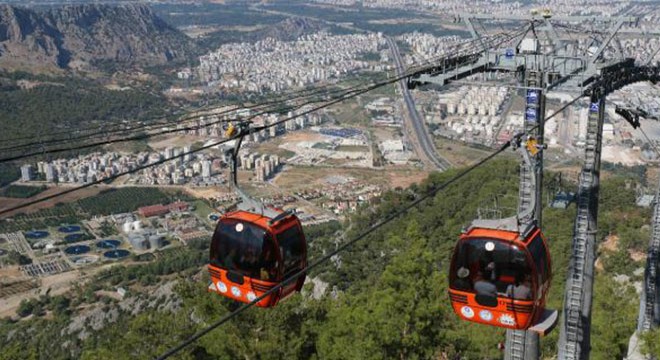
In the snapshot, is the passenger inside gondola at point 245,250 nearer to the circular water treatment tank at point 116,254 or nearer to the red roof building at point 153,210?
the circular water treatment tank at point 116,254

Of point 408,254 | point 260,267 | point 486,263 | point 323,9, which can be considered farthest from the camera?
point 323,9

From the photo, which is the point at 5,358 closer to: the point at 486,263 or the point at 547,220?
the point at 486,263

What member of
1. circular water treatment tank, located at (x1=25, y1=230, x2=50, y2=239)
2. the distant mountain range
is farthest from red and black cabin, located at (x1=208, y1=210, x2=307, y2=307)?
the distant mountain range

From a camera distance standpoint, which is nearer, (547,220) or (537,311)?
(537,311)

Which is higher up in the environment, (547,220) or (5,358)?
(5,358)

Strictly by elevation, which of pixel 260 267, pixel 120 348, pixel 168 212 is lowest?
pixel 168 212

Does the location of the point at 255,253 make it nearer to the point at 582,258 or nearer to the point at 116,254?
the point at 582,258

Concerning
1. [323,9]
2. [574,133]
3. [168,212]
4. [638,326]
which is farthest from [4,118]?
[323,9]

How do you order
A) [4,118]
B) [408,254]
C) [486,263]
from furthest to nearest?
[4,118] < [408,254] < [486,263]
